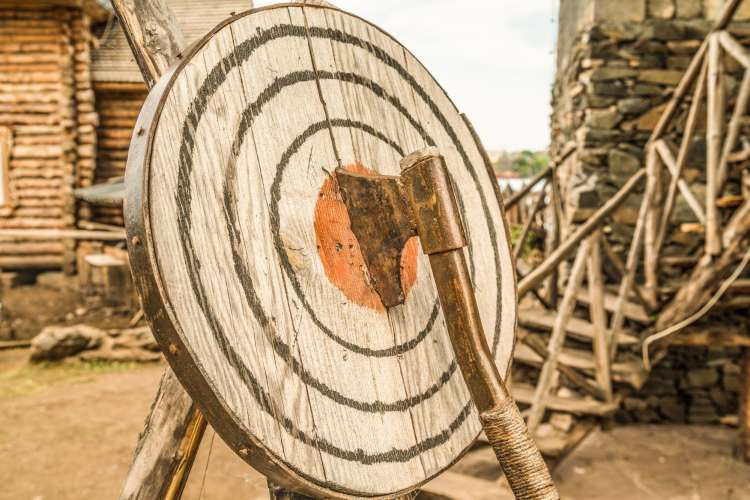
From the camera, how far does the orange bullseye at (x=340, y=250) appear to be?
967 millimetres

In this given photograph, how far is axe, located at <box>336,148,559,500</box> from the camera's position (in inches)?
34.7

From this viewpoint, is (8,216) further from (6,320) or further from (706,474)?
(706,474)

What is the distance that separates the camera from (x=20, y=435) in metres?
4.96

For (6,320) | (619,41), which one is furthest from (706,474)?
(6,320)

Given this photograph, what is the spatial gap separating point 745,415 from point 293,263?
472cm

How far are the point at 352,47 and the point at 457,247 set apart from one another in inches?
17.8

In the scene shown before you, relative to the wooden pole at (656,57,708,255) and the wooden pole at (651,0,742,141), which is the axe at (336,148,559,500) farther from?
the wooden pole at (651,0,742,141)

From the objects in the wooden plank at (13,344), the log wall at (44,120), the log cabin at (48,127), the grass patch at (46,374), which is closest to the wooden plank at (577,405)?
the grass patch at (46,374)

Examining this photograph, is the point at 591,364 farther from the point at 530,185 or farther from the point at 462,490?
the point at 530,185

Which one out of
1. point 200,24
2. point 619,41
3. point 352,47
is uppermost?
point 200,24

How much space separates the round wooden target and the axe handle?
12cm

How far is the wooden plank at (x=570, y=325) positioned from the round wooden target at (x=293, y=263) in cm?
347

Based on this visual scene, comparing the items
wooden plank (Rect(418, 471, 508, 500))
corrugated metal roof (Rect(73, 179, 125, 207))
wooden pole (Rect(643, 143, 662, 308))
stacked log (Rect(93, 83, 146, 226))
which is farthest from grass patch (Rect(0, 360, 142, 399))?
wooden pole (Rect(643, 143, 662, 308))

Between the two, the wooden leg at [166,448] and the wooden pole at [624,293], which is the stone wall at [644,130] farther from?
the wooden leg at [166,448]
